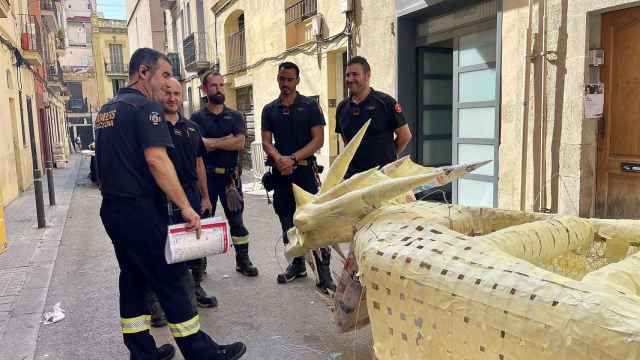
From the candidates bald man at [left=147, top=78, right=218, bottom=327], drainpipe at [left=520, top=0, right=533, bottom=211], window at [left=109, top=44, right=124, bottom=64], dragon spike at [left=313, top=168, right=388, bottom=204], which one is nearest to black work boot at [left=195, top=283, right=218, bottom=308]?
bald man at [left=147, top=78, right=218, bottom=327]

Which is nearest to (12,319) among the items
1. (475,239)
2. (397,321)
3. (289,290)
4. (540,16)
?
(289,290)

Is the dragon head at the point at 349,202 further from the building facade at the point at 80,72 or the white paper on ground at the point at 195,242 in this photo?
the building facade at the point at 80,72

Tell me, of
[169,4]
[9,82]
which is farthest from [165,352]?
[169,4]

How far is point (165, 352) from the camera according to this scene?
334cm

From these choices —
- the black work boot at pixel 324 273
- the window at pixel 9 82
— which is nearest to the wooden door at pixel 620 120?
the black work boot at pixel 324 273

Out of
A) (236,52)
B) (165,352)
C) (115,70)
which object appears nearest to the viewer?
(165,352)

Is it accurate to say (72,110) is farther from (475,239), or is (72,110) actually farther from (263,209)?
(475,239)

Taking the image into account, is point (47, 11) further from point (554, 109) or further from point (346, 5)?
point (554, 109)

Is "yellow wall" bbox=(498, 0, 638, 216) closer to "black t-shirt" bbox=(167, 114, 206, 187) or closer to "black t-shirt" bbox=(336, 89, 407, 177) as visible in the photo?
"black t-shirt" bbox=(336, 89, 407, 177)

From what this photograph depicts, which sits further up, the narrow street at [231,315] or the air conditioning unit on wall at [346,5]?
the air conditioning unit on wall at [346,5]

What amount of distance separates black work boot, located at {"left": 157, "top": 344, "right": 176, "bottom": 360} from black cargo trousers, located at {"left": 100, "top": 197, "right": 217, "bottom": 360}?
0.19m

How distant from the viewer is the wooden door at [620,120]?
4.55 meters

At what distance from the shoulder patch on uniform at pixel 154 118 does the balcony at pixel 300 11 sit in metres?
8.83

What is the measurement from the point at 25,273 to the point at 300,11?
8.55 metres
